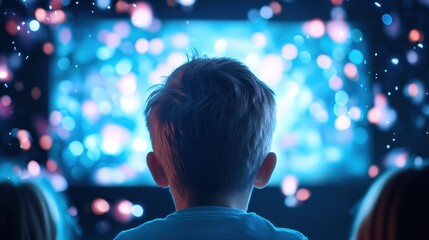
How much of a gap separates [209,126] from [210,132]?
1 cm

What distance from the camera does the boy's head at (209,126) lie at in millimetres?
932

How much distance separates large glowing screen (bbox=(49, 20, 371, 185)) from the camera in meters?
2.83

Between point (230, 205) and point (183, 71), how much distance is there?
0.25m

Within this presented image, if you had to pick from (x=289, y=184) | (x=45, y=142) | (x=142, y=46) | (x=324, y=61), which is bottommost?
(x=289, y=184)

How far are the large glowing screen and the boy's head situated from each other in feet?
6.16

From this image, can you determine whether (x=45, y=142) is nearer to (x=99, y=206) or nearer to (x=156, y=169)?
(x=99, y=206)

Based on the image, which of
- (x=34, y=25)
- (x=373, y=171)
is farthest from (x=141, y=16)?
(x=373, y=171)

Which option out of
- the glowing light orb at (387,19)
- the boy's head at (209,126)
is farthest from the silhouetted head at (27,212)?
the glowing light orb at (387,19)

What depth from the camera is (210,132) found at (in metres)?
0.93

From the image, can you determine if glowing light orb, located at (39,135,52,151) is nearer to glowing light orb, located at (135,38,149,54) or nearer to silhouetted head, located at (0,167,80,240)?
glowing light orb, located at (135,38,149,54)

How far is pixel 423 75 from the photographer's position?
292 centimetres

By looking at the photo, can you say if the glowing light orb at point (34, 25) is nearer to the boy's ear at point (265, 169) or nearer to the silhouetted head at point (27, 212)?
the boy's ear at point (265, 169)

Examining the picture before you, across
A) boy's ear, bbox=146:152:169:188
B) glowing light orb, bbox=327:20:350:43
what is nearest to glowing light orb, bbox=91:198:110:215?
glowing light orb, bbox=327:20:350:43

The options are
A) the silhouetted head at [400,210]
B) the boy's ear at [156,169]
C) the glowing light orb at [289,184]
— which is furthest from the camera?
the glowing light orb at [289,184]
